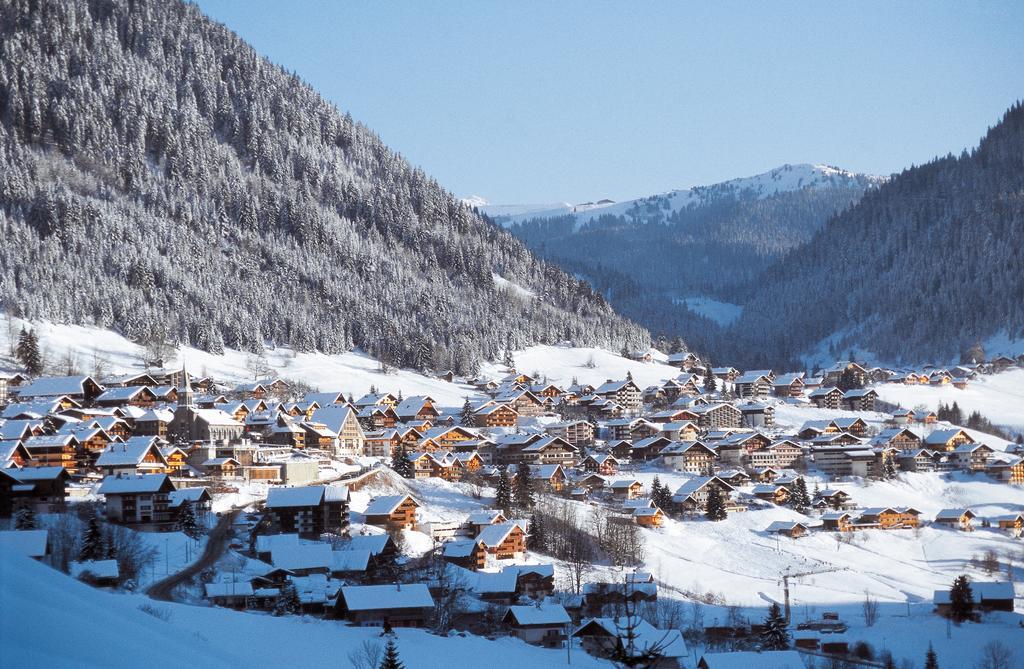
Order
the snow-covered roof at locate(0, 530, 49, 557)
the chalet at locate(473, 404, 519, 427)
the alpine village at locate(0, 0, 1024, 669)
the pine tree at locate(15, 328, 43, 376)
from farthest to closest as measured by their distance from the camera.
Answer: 1. the chalet at locate(473, 404, 519, 427)
2. the pine tree at locate(15, 328, 43, 376)
3. the alpine village at locate(0, 0, 1024, 669)
4. the snow-covered roof at locate(0, 530, 49, 557)

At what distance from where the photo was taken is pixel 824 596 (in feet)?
198

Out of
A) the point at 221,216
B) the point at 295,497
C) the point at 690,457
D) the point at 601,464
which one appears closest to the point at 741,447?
the point at 690,457

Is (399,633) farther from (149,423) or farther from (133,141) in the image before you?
(133,141)

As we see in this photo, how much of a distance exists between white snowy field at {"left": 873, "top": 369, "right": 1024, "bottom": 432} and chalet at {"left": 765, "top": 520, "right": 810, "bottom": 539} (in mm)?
52609

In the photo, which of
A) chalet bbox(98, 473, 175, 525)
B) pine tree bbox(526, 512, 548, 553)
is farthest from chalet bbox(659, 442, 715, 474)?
chalet bbox(98, 473, 175, 525)

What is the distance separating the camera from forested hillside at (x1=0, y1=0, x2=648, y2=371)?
11656 cm

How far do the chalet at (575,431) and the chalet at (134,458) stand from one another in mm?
36232

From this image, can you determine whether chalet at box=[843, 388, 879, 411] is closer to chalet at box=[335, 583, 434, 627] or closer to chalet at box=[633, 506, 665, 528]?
chalet at box=[633, 506, 665, 528]

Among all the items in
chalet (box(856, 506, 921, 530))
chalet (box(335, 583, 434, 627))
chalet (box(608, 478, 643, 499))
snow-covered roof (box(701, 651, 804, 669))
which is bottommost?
snow-covered roof (box(701, 651, 804, 669))

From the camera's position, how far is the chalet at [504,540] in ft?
195

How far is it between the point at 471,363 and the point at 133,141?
4589 cm

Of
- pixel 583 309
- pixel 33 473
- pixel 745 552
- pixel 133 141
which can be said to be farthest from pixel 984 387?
pixel 33 473

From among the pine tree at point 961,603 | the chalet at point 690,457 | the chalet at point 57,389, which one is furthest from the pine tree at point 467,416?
the pine tree at point 961,603

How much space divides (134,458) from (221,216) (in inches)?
3085
